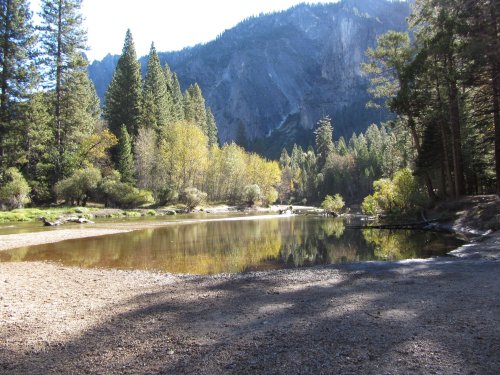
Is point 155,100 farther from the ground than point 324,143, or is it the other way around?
point 155,100

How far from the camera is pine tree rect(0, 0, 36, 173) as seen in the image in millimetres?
34688

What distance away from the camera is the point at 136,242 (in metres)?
18.6

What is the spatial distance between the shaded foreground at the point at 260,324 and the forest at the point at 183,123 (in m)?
13.8

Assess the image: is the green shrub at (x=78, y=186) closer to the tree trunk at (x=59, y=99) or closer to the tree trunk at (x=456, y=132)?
the tree trunk at (x=59, y=99)

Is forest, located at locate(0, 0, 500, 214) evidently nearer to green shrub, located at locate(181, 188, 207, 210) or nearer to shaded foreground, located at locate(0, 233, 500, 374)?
green shrub, located at locate(181, 188, 207, 210)

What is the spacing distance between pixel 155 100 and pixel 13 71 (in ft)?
91.0

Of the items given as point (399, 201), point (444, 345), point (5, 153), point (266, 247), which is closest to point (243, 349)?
point (444, 345)

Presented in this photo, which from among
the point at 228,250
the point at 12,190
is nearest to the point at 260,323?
the point at 228,250

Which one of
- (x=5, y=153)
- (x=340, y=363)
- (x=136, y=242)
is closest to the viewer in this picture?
(x=340, y=363)

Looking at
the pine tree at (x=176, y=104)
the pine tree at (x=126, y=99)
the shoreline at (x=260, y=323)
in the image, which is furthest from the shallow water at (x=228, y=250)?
the pine tree at (x=176, y=104)

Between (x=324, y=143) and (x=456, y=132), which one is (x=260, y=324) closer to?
(x=456, y=132)

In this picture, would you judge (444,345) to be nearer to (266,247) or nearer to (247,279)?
(247,279)

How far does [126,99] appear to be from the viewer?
58.2 meters

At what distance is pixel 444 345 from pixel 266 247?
12854 millimetres
